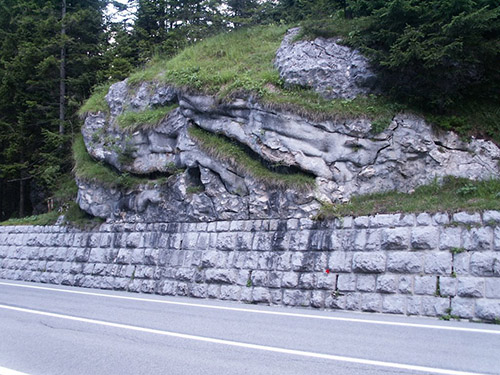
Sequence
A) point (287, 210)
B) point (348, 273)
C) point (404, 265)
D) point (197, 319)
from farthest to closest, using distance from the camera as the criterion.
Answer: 1. point (287, 210)
2. point (348, 273)
3. point (404, 265)
4. point (197, 319)

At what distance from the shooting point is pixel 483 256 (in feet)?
26.9

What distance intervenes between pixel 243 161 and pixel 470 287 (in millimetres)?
6318

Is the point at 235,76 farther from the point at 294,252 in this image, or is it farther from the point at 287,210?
the point at 294,252

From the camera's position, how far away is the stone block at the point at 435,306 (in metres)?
8.12

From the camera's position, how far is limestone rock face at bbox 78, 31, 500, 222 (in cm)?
1119

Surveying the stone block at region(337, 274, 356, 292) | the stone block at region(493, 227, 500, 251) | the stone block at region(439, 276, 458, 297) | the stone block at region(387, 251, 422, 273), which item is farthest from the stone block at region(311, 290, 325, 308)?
the stone block at region(493, 227, 500, 251)

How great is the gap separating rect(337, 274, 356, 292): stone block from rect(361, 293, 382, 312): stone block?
1.02ft

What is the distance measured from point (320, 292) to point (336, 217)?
1694 millimetres

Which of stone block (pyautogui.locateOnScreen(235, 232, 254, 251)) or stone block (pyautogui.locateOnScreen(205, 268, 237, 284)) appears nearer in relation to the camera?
stone block (pyautogui.locateOnScreen(205, 268, 237, 284))

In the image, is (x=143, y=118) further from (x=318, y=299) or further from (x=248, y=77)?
(x=318, y=299)

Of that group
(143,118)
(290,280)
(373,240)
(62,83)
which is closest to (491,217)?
(373,240)

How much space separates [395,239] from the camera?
30.1ft

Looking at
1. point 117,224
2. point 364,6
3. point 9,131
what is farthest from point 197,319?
point 9,131

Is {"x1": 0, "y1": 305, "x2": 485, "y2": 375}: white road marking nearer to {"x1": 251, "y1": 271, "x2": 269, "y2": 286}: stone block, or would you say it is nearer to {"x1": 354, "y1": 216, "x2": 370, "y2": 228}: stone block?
{"x1": 251, "y1": 271, "x2": 269, "y2": 286}: stone block
